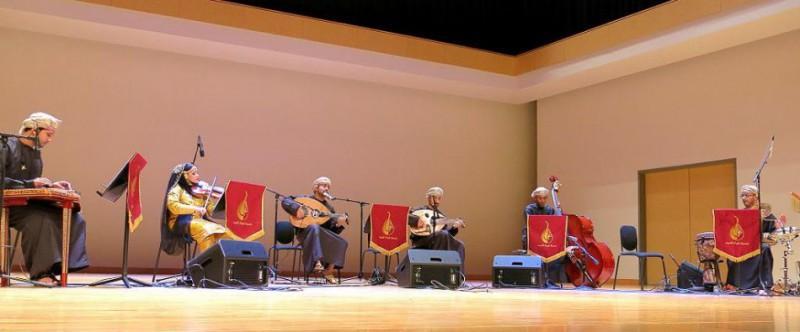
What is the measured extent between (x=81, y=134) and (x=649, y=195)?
23.3ft

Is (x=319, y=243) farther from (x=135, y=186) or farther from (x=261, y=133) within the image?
(x=261, y=133)

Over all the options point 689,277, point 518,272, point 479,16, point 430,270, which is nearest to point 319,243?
point 430,270

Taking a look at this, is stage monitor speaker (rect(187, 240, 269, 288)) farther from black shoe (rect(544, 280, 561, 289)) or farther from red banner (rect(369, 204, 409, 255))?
black shoe (rect(544, 280, 561, 289))

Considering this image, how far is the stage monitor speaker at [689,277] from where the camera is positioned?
290 inches

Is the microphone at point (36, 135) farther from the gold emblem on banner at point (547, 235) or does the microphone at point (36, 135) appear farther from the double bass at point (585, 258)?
the double bass at point (585, 258)

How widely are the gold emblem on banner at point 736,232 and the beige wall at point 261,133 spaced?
4.54 metres

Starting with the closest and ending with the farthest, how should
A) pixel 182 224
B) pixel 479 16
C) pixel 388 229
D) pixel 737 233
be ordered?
pixel 182 224 < pixel 737 233 < pixel 388 229 < pixel 479 16

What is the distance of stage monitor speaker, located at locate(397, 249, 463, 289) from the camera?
635 centimetres

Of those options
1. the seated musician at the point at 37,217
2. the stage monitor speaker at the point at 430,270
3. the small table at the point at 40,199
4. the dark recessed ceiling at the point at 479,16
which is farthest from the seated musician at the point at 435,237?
the small table at the point at 40,199

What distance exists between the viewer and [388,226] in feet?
24.9

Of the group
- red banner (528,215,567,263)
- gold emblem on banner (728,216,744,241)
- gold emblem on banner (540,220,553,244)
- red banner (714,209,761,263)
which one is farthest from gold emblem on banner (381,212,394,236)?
gold emblem on banner (728,216,744,241)

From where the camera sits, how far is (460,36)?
33.7 ft

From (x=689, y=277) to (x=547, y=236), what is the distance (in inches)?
57.4

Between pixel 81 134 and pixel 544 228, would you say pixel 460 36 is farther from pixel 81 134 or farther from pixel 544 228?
pixel 81 134
